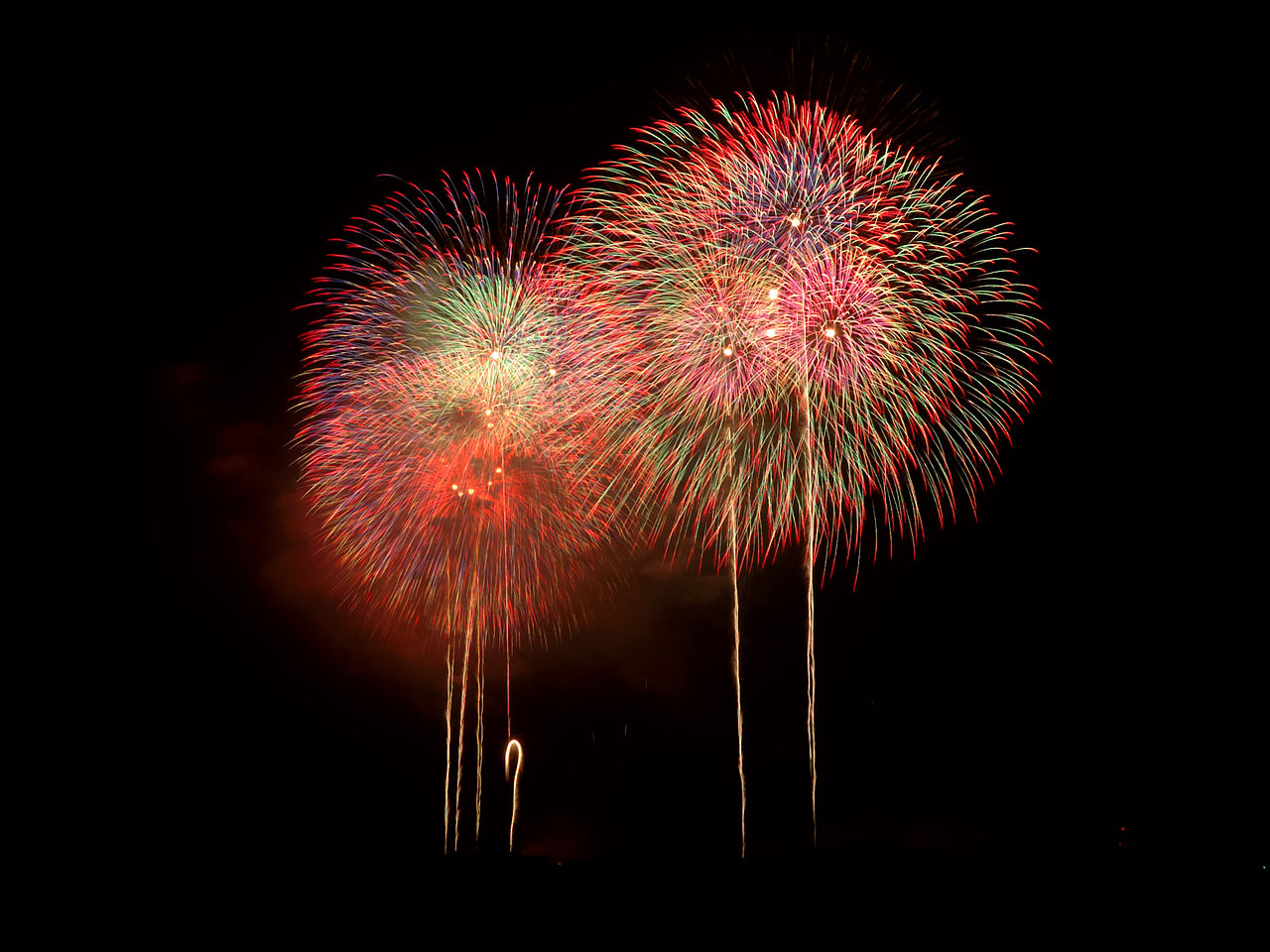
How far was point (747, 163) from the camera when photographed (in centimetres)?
1439

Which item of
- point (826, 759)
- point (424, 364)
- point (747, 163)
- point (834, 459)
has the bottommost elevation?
point (826, 759)

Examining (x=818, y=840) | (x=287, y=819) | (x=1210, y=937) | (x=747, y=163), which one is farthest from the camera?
(x=818, y=840)

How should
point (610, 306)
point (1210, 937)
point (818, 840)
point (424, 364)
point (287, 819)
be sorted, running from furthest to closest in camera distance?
point (818, 840) → point (287, 819) → point (424, 364) → point (610, 306) → point (1210, 937)

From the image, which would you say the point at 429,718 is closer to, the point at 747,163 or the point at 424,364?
the point at 424,364

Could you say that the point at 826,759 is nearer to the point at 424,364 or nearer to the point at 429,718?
the point at 429,718

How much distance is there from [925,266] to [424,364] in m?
9.21

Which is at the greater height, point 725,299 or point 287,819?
point 725,299

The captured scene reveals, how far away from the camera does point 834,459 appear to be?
16203mm

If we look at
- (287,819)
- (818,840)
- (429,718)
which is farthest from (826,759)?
(287,819)

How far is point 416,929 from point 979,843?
33.0m

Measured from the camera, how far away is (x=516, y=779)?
42438 mm

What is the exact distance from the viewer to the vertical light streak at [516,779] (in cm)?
4003

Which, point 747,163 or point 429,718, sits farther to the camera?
point 429,718

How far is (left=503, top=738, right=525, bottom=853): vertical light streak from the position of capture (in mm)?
40031
